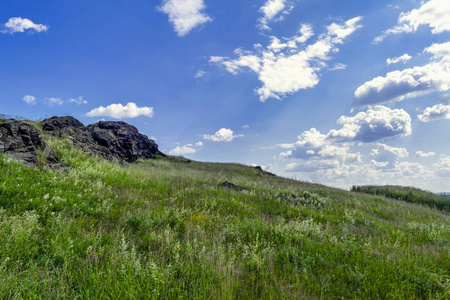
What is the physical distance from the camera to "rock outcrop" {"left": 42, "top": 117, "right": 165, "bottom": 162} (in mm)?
Answer: 18986

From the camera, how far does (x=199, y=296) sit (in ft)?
8.46

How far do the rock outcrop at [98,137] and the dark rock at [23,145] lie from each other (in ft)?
19.9

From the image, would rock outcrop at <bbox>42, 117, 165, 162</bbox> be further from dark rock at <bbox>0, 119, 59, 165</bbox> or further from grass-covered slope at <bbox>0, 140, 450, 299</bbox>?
grass-covered slope at <bbox>0, 140, 450, 299</bbox>

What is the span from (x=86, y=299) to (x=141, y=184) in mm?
8123

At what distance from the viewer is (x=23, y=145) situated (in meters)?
9.41

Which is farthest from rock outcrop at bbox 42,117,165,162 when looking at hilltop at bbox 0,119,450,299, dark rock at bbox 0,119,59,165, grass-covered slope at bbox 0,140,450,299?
grass-covered slope at bbox 0,140,450,299

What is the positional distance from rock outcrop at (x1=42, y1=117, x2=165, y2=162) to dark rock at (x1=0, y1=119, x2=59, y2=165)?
239 inches

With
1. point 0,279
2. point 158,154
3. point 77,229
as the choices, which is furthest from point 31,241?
point 158,154

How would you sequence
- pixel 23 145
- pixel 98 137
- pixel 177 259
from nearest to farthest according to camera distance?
pixel 177 259 → pixel 23 145 → pixel 98 137

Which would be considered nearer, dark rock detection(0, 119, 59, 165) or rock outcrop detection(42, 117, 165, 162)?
dark rock detection(0, 119, 59, 165)

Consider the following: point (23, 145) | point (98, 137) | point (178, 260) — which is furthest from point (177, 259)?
point (98, 137)

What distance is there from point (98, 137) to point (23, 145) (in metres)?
16.0

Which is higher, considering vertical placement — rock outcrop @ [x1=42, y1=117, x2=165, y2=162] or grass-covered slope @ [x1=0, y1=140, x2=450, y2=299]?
rock outcrop @ [x1=42, y1=117, x2=165, y2=162]

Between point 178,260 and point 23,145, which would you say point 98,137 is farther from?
point 178,260
